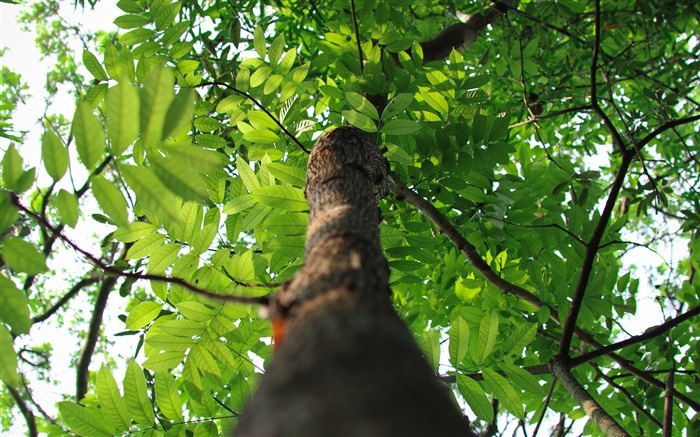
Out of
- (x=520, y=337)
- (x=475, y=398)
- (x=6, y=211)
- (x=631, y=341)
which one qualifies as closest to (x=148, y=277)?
(x=6, y=211)

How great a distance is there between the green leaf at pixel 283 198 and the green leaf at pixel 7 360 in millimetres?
932

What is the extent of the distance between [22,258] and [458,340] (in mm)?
1490

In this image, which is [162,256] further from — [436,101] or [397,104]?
[436,101]

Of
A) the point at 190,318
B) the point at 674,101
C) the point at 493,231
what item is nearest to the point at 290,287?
the point at 190,318

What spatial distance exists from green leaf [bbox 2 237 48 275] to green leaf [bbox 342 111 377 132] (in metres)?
1.20

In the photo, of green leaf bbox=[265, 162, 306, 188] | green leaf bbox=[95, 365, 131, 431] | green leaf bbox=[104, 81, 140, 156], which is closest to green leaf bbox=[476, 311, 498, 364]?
green leaf bbox=[265, 162, 306, 188]

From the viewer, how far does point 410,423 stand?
0.52 metres

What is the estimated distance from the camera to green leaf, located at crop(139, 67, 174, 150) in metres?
1.10

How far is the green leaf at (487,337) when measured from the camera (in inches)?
79.6

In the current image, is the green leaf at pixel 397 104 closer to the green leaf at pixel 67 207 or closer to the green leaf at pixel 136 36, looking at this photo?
the green leaf at pixel 67 207

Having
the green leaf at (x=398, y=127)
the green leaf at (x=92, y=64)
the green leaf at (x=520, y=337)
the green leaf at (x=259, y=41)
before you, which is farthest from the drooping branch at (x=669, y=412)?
the green leaf at (x=92, y=64)

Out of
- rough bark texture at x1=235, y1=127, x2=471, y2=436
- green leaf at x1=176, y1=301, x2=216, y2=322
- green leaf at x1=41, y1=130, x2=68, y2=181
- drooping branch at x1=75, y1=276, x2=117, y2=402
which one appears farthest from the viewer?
drooping branch at x1=75, y1=276, x2=117, y2=402

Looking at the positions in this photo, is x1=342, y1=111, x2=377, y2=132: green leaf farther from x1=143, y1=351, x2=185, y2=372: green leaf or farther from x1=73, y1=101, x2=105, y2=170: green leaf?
x1=143, y1=351, x2=185, y2=372: green leaf

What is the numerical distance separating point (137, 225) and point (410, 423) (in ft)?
5.82
